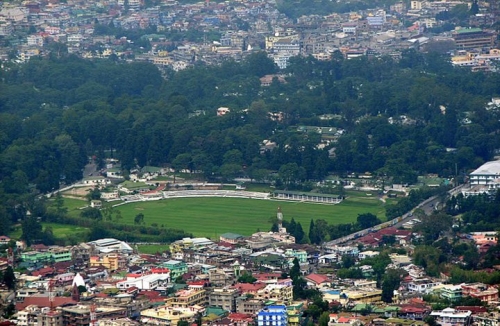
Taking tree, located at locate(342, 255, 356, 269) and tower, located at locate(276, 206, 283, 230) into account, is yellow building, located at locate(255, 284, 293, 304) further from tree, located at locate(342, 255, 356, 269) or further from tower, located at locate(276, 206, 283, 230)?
tower, located at locate(276, 206, 283, 230)

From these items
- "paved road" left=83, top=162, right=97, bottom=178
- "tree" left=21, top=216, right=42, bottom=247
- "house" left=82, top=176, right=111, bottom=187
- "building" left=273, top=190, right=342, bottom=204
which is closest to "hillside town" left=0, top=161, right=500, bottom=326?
"tree" left=21, top=216, right=42, bottom=247

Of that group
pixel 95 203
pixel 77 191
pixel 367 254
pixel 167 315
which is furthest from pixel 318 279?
pixel 77 191

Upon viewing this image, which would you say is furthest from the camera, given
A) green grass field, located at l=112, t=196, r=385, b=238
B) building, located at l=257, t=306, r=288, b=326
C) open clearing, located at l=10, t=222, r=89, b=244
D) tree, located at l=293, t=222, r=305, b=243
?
green grass field, located at l=112, t=196, r=385, b=238

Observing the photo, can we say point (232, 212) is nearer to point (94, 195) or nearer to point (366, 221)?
point (94, 195)

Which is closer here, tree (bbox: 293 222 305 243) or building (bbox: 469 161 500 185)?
tree (bbox: 293 222 305 243)

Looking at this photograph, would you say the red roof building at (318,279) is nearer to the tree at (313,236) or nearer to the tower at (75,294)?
the tree at (313,236)

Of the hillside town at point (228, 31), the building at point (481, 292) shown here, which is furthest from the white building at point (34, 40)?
the building at point (481, 292)
